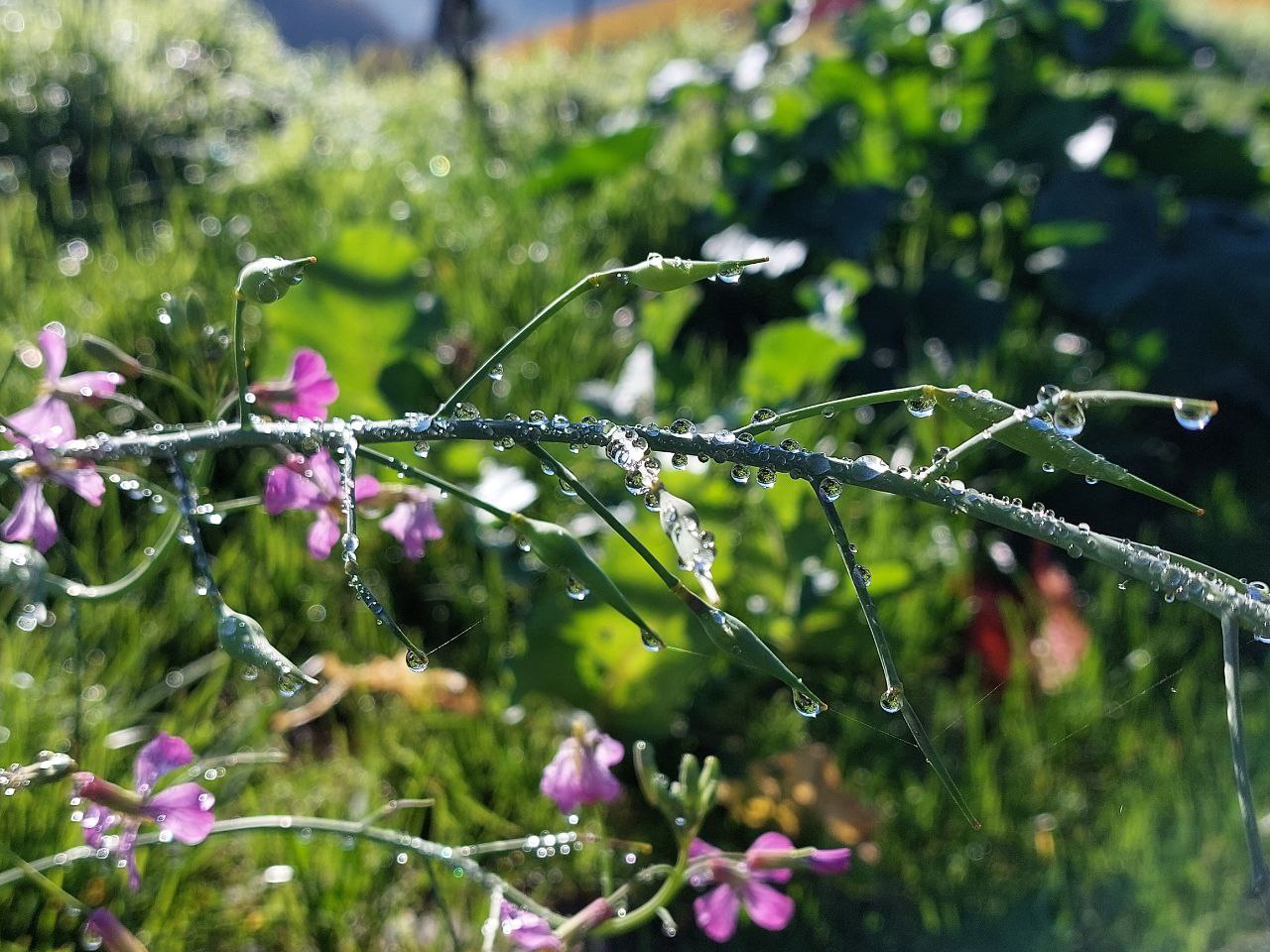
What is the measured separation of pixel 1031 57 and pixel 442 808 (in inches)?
63.9

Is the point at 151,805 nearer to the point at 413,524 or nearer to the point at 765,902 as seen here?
the point at 413,524

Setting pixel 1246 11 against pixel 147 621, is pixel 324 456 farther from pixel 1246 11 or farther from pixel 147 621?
A: pixel 1246 11

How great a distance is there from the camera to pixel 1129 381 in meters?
1.54

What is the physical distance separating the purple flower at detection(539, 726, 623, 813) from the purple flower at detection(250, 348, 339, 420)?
9.6 inches

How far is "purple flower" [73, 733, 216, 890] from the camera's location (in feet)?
1.79

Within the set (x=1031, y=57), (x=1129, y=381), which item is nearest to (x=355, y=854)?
(x=1129, y=381)

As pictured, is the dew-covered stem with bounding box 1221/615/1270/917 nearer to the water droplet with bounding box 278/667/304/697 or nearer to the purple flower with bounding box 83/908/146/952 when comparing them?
the water droplet with bounding box 278/667/304/697

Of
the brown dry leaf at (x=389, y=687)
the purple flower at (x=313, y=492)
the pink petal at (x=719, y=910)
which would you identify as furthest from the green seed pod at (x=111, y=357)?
the brown dry leaf at (x=389, y=687)

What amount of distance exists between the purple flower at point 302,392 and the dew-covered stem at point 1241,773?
0.40 metres

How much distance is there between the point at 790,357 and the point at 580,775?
25.8 inches

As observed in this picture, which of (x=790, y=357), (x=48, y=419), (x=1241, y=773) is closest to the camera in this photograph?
(x=1241, y=773)

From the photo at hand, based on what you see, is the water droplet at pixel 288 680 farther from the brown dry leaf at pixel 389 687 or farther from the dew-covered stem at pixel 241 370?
the brown dry leaf at pixel 389 687

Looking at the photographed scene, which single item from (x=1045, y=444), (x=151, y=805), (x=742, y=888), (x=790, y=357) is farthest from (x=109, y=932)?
(x=790, y=357)

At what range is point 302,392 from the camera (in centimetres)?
56
